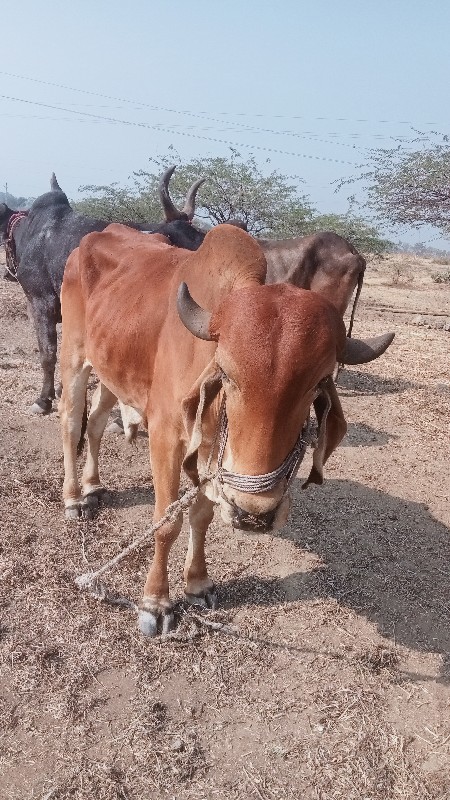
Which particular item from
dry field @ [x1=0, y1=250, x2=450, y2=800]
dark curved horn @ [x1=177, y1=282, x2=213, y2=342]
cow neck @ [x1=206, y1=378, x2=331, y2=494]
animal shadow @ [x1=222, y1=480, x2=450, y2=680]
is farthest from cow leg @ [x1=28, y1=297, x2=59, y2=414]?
dark curved horn @ [x1=177, y1=282, x2=213, y2=342]

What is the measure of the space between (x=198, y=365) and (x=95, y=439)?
6.43 feet

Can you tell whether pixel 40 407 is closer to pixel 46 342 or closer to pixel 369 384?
pixel 46 342

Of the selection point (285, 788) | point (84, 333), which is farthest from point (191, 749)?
point (84, 333)

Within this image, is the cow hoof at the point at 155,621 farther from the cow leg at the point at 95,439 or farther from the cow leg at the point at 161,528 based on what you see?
the cow leg at the point at 95,439

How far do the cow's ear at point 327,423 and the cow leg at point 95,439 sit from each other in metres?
2.11

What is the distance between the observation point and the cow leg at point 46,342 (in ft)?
19.1

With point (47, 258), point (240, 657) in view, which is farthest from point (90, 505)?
point (47, 258)

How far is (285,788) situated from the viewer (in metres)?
2.30

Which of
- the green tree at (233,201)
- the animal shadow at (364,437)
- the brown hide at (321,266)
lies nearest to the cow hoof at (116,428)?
the animal shadow at (364,437)

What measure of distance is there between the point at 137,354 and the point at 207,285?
680 mm

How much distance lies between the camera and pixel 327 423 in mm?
2418

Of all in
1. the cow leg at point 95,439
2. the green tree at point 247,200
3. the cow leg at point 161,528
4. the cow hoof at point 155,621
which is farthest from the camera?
the green tree at point 247,200

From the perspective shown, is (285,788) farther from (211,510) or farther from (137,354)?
(137,354)

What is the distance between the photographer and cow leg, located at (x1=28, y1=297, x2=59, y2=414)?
5824 millimetres
